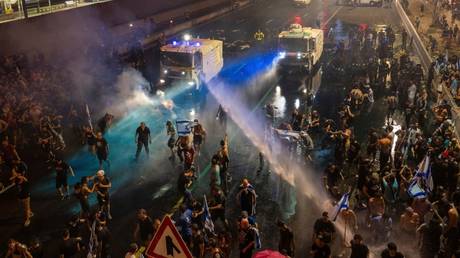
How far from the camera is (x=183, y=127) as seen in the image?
19172mm

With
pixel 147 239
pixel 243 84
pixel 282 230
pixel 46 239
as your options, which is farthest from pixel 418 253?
pixel 243 84

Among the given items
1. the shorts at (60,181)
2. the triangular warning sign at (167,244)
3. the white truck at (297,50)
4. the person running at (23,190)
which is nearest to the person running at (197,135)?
the shorts at (60,181)

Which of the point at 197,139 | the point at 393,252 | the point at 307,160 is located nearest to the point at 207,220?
the point at 393,252

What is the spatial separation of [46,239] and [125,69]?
16.3 metres

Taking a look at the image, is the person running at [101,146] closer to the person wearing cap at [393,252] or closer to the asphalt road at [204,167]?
the asphalt road at [204,167]

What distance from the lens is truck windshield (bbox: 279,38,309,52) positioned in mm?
27331

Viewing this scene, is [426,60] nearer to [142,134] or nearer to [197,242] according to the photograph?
[142,134]

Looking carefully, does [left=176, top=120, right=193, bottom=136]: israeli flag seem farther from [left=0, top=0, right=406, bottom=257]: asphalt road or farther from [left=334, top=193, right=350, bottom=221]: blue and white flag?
[left=334, top=193, right=350, bottom=221]: blue and white flag

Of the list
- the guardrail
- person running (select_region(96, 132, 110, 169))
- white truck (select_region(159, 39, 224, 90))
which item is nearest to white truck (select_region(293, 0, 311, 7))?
the guardrail

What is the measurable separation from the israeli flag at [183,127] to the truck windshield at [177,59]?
16.2 ft

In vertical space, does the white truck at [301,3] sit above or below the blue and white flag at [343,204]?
above

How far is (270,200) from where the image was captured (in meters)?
14.2

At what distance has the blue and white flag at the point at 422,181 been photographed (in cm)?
1274

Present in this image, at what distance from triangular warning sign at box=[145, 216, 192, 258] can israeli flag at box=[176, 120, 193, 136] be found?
10.5 m
